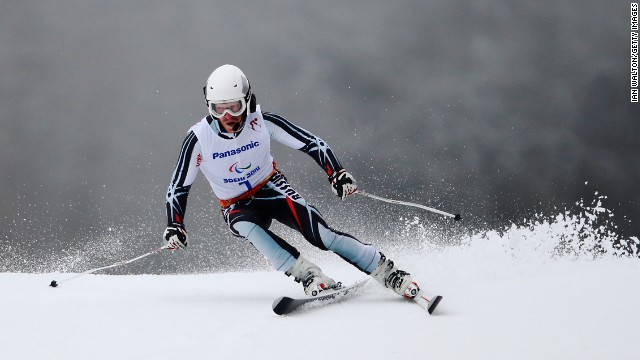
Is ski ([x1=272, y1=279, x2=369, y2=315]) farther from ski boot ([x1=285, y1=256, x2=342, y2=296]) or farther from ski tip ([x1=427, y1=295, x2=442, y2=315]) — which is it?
ski tip ([x1=427, y1=295, x2=442, y2=315])

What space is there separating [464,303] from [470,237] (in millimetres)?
2316

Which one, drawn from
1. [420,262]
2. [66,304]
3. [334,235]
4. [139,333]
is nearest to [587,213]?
[420,262]

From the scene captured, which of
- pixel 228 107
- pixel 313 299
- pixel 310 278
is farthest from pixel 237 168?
pixel 313 299

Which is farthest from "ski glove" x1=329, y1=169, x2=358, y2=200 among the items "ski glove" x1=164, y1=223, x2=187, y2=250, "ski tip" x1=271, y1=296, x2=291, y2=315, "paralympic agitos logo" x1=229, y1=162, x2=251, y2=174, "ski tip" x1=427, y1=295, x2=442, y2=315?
"ski glove" x1=164, y1=223, x2=187, y2=250

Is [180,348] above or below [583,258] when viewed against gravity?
below

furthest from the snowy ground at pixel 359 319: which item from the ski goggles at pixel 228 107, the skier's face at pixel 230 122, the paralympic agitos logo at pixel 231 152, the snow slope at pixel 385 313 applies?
the ski goggles at pixel 228 107

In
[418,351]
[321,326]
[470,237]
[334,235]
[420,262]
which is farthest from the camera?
[470,237]

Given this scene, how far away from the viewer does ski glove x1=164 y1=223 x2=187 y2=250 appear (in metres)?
5.29

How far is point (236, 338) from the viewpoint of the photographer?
414 centimetres

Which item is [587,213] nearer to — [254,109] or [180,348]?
[254,109]

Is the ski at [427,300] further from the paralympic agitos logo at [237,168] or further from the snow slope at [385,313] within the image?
the paralympic agitos logo at [237,168]

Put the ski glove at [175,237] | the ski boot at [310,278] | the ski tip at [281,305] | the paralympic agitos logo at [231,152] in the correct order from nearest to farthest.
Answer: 1. the ski tip at [281,305]
2. the ski boot at [310,278]
3. the ski glove at [175,237]
4. the paralympic agitos logo at [231,152]

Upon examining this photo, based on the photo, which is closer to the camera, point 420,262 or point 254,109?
point 254,109

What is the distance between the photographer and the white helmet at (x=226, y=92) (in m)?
5.14
